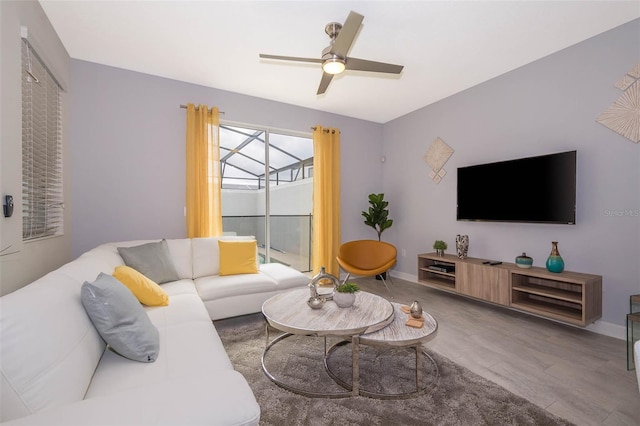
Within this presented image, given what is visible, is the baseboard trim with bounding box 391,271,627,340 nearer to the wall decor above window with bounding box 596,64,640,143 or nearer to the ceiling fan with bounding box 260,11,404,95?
the wall decor above window with bounding box 596,64,640,143

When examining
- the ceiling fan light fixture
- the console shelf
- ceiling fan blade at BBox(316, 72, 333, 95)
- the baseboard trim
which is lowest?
the baseboard trim

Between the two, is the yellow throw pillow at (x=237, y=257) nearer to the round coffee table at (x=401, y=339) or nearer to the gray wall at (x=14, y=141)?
the gray wall at (x=14, y=141)

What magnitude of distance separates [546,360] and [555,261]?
1.07 metres

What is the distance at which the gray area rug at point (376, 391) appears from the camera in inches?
61.2

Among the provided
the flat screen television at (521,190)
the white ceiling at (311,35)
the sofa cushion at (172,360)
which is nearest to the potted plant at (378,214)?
the flat screen television at (521,190)

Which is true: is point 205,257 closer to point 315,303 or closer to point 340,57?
point 315,303

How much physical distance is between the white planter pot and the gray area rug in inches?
17.7

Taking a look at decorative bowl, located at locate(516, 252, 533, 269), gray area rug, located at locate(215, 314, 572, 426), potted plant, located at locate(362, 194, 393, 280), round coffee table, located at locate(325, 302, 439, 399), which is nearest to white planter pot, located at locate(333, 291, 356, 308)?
round coffee table, located at locate(325, 302, 439, 399)

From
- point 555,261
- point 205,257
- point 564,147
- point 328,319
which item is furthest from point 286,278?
point 564,147

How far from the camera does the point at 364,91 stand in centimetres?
386

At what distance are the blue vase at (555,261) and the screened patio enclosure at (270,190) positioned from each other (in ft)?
10.6

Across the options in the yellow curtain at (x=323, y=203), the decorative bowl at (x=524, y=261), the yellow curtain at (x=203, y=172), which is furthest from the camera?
the yellow curtain at (x=323, y=203)

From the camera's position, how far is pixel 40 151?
7.59 feet

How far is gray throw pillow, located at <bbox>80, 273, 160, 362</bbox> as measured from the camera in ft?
4.25
